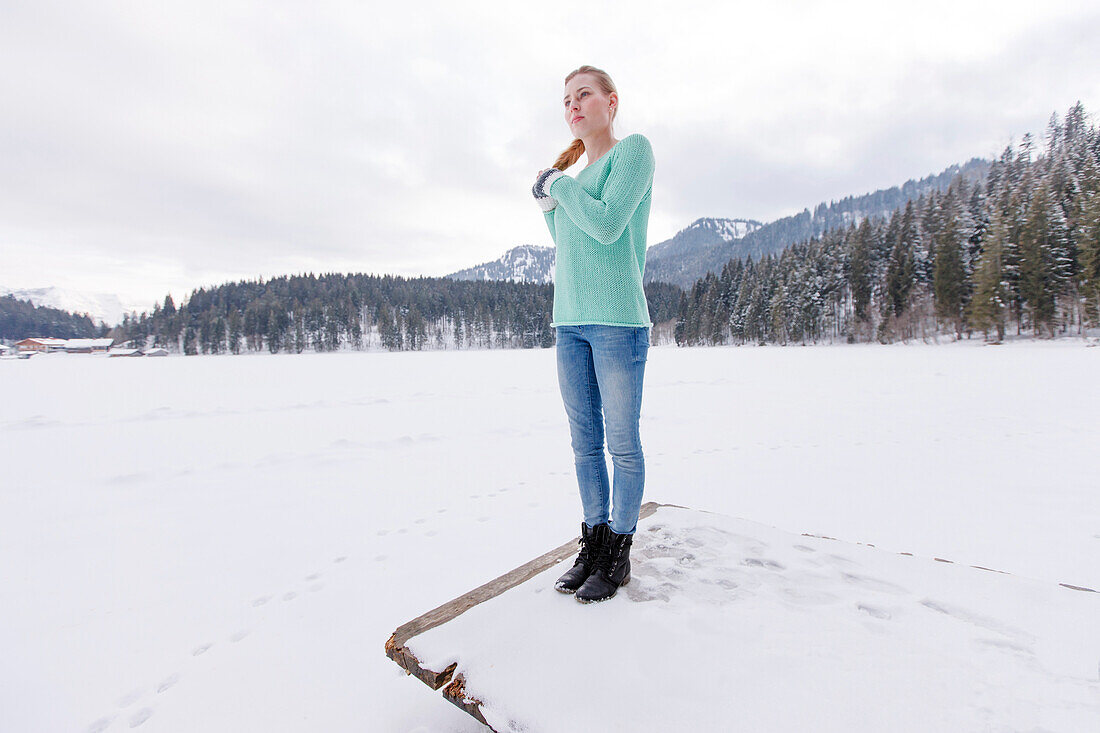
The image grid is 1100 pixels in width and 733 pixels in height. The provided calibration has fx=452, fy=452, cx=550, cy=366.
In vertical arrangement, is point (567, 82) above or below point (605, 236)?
above

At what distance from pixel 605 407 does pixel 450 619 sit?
0.98 m

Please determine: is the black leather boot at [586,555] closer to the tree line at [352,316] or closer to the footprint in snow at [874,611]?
the footprint in snow at [874,611]

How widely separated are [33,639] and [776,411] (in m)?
9.02

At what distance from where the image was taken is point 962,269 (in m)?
32.0

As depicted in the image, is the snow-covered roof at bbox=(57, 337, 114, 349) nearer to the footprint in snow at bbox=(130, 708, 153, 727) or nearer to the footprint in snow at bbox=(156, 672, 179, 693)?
the footprint in snow at bbox=(156, 672, 179, 693)

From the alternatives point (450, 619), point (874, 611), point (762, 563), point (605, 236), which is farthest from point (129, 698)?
point (874, 611)

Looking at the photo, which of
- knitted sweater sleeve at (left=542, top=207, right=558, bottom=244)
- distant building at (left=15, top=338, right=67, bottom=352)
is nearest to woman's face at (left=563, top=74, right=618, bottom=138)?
knitted sweater sleeve at (left=542, top=207, right=558, bottom=244)

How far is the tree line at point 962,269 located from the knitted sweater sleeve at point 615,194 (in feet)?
121

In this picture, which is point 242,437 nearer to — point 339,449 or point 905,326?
point 339,449

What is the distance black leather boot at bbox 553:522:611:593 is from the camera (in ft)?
6.02

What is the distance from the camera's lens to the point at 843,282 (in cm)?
4203

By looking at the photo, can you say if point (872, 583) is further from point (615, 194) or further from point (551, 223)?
point (551, 223)

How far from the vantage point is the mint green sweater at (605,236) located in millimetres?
1695

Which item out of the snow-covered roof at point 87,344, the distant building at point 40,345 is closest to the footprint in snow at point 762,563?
the snow-covered roof at point 87,344
